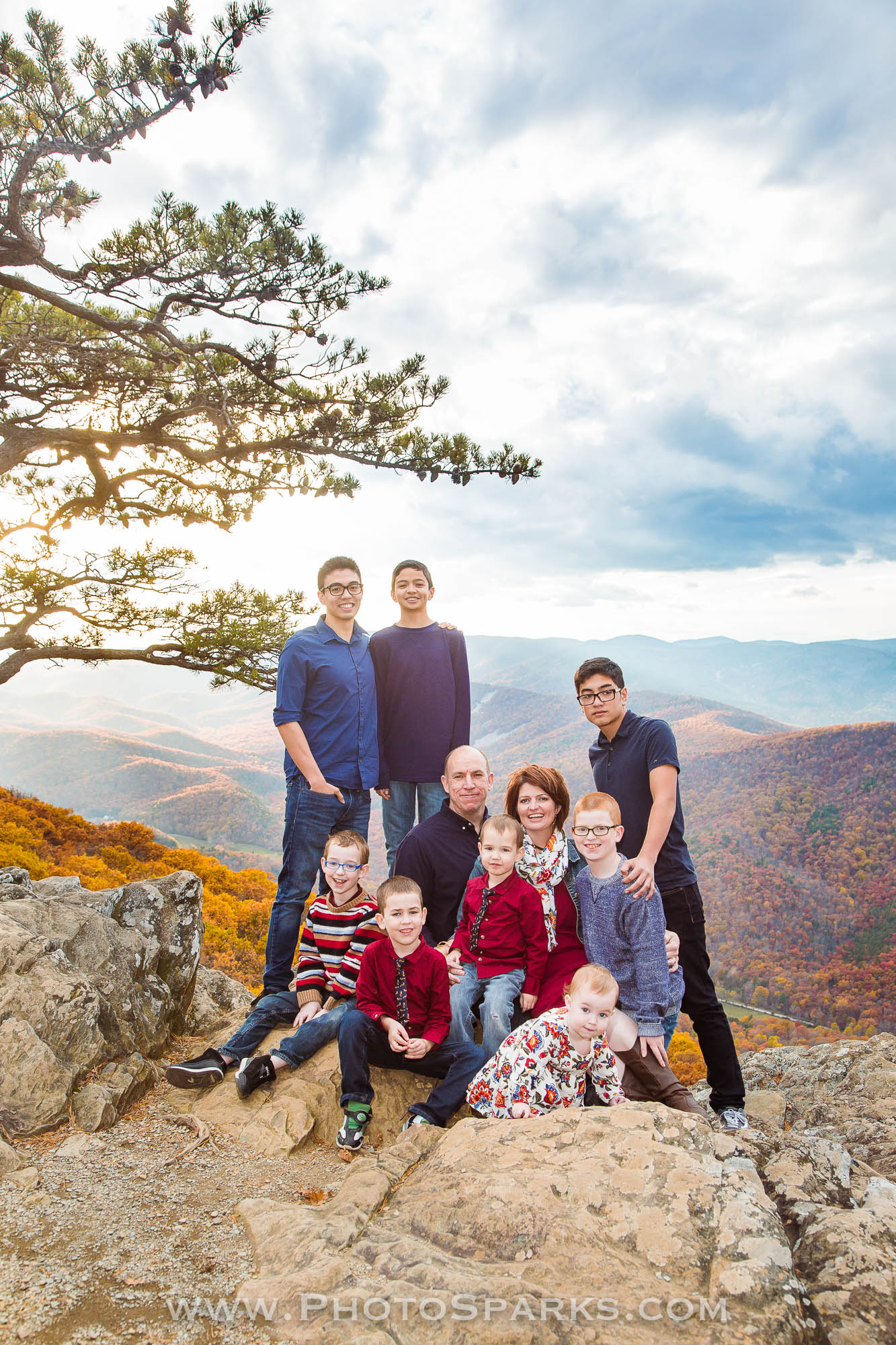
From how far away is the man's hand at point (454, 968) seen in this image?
303cm

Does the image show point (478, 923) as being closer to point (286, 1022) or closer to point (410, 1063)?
point (410, 1063)

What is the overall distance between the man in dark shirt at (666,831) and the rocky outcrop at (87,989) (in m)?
2.59

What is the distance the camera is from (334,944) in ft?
10.9

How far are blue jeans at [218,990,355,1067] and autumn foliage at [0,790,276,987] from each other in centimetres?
386

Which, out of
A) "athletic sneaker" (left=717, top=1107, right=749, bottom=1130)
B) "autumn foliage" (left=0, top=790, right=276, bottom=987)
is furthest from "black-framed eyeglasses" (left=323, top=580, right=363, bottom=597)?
"autumn foliage" (left=0, top=790, right=276, bottom=987)

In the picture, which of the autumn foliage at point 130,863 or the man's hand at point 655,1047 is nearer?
the man's hand at point 655,1047

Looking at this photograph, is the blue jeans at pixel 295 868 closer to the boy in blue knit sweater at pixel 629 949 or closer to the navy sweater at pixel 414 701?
the navy sweater at pixel 414 701

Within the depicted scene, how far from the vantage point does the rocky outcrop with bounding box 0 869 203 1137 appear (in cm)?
279

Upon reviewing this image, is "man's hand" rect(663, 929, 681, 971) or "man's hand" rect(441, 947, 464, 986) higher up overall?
"man's hand" rect(663, 929, 681, 971)

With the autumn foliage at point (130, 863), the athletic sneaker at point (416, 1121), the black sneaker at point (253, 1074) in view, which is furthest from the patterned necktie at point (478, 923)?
the autumn foliage at point (130, 863)

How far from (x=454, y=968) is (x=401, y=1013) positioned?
0.30 meters

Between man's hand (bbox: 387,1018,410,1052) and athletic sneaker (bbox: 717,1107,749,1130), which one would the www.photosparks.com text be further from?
athletic sneaker (bbox: 717,1107,749,1130)

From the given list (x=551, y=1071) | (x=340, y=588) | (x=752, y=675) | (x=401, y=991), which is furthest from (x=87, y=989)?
(x=752, y=675)

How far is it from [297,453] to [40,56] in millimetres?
3406
